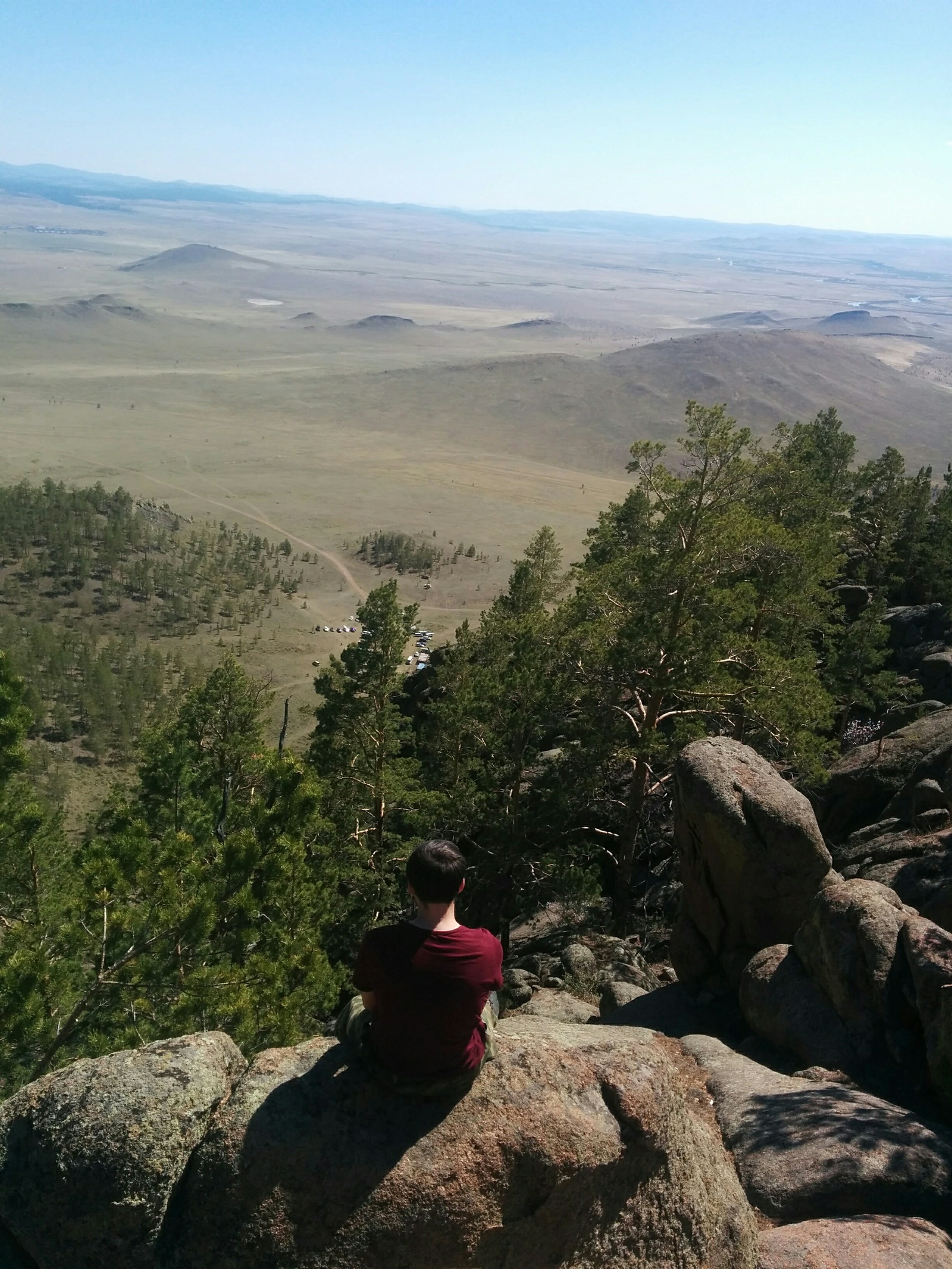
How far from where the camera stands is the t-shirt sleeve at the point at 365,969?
5.18m

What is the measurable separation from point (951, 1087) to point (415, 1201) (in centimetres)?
569

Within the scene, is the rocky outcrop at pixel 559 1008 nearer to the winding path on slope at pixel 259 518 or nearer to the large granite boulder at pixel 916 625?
the large granite boulder at pixel 916 625

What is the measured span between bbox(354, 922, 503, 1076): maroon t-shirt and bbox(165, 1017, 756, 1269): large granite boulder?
36 cm

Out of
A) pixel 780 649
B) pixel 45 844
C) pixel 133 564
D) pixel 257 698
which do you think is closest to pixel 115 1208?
pixel 45 844

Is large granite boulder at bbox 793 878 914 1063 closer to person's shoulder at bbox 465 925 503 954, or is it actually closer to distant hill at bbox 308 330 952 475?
person's shoulder at bbox 465 925 503 954

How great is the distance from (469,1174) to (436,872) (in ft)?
5.77

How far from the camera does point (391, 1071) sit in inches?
204

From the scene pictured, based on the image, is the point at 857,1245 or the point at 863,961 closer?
the point at 857,1245

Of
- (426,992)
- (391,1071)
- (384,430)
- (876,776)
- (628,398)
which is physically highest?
(628,398)

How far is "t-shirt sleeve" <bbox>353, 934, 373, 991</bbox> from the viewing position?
5.18 metres

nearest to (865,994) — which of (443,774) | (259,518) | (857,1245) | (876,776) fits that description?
(857,1245)

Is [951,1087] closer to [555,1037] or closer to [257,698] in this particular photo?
[555,1037]

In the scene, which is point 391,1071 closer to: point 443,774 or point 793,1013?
point 793,1013

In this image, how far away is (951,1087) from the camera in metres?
7.93
